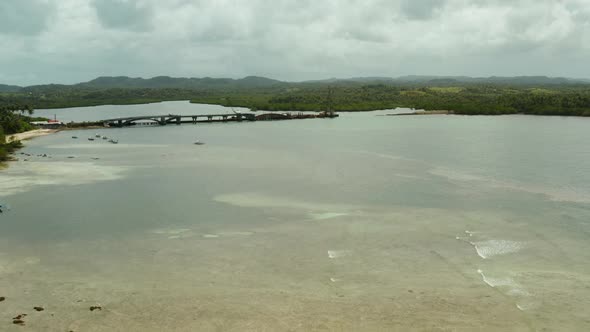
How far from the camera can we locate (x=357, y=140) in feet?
187

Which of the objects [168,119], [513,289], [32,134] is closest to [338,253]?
[513,289]

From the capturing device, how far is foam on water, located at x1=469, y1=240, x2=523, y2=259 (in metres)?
18.3

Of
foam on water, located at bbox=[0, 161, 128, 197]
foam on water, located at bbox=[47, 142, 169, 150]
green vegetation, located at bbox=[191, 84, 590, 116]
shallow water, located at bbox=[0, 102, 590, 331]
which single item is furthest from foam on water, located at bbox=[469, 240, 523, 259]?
green vegetation, located at bbox=[191, 84, 590, 116]

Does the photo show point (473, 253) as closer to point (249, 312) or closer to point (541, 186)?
point (249, 312)

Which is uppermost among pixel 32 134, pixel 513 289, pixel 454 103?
pixel 454 103

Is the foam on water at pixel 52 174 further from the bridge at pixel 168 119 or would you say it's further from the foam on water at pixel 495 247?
the bridge at pixel 168 119

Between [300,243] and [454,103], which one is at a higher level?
[454,103]

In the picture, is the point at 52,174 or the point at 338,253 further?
the point at 52,174

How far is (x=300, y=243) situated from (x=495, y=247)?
22.4 feet

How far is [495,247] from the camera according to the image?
18.9m

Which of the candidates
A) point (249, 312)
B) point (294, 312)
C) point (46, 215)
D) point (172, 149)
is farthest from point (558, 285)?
point (172, 149)

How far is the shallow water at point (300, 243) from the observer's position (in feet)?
45.3

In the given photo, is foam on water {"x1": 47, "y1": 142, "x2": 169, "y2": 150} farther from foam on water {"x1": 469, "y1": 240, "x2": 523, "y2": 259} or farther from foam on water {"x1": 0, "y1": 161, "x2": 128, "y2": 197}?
foam on water {"x1": 469, "y1": 240, "x2": 523, "y2": 259}

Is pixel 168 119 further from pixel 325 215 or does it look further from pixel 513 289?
pixel 513 289
